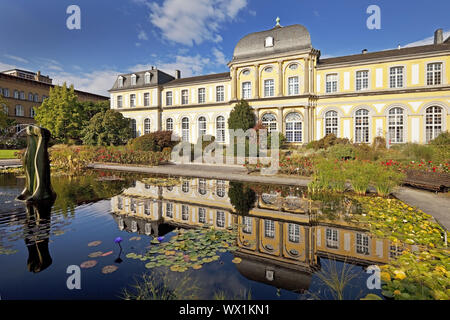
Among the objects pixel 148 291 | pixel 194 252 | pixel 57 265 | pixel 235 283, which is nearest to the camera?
pixel 148 291

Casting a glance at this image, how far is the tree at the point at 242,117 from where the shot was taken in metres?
23.9

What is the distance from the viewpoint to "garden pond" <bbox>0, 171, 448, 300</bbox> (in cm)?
289

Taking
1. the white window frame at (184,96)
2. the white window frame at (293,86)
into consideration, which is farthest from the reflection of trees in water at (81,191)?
the white window frame at (184,96)

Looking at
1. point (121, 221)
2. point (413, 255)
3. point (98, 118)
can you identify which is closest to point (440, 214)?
point (413, 255)

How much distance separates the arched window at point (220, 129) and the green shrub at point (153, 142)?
6147 mm

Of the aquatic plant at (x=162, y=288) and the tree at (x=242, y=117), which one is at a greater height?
the tree at (x=242, y=117)

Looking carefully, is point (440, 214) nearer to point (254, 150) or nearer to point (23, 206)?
point (23, 206)

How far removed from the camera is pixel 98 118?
2475 cm

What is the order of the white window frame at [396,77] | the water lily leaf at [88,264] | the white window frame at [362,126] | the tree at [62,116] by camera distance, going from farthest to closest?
the tree at [62,116]
the white window frame at [362,126]
the white window frame at [396,77]
the water lily leaf at [88,264]

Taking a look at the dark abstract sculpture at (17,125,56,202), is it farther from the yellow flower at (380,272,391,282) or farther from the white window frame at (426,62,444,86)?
the white window frame at (426,62,444,86)

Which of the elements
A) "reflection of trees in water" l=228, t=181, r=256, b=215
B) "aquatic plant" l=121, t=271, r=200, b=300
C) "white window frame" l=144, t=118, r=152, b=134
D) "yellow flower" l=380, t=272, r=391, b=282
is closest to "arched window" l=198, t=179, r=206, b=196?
"reflection of trees in water" l=228, t=181, r=256, b=215

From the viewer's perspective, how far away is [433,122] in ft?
66.4

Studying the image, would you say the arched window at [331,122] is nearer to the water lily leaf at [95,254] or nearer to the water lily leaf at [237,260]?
the water lily leaf at [237,260]

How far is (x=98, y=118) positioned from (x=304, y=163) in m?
21.9
